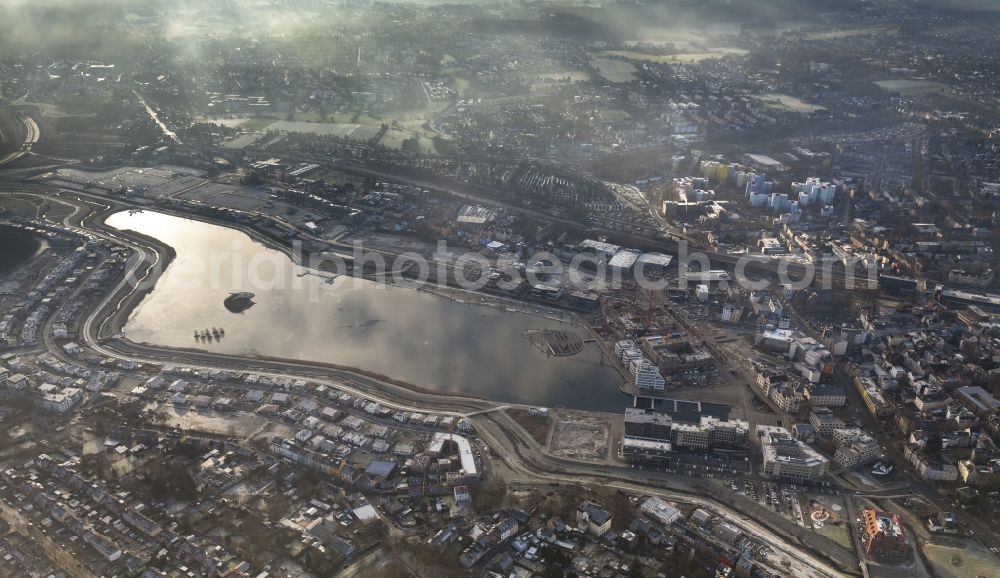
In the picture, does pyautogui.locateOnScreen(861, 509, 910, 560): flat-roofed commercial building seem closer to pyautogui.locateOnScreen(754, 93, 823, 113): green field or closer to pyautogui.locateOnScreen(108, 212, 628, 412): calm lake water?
pyautogui.locateOnScreen(108, 212, 628, 412): calm lake water

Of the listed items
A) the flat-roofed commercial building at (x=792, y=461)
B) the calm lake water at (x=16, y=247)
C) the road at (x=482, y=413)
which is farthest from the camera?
the calm lake water at (x=16, y=247)

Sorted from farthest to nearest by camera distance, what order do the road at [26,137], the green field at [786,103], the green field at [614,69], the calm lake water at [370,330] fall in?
the green field at [614,69] → the green field at [786,103] → the road at [26,137] → the calm lake water at [370,330]

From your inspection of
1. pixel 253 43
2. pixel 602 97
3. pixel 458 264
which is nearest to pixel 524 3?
pixel 253 43

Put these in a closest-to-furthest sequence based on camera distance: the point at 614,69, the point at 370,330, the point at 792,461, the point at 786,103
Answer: the point at 792,461, the point at 370,330, the point at 786,103, the point at 614,69

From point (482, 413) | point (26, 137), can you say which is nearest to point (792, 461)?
point (482, 413)

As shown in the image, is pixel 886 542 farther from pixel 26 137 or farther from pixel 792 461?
pixel 26 137

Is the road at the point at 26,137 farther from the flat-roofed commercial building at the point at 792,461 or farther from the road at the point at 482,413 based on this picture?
the flat-roofed commercial building at the point at 792,461

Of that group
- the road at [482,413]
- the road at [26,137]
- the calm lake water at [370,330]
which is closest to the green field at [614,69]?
the calm lake water at [370,330]
